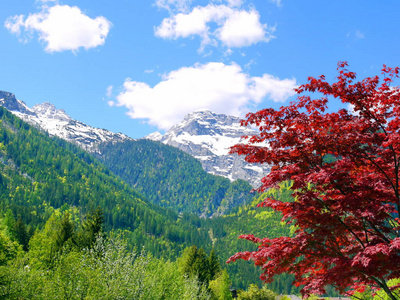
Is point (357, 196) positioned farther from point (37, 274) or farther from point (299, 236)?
point (37, 274)

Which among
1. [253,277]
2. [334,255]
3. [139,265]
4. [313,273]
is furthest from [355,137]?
[253,277]

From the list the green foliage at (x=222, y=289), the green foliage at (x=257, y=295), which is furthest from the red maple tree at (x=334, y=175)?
the green foliage at (x=257, y=295)

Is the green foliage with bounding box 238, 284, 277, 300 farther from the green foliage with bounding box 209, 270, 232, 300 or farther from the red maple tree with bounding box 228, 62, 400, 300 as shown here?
the red maple tree with bounding box 228, 62, 400, 300

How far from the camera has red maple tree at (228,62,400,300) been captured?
9.64 metres

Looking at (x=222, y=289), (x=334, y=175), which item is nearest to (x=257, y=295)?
(x=222, y=289)

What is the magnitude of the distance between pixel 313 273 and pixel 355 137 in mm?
5017

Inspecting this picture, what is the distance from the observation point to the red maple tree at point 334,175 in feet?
31.6

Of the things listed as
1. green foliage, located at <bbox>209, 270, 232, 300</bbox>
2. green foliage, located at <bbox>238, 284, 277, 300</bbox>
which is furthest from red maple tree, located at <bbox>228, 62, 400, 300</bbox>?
green foliage, located at <bbox>238, 284, 277, 300</bbox>

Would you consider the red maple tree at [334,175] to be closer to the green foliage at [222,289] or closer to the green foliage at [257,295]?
the green foliage at [222,289]

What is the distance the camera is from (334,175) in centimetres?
970

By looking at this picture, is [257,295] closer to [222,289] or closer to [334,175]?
[222,289]

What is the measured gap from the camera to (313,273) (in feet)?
38.0

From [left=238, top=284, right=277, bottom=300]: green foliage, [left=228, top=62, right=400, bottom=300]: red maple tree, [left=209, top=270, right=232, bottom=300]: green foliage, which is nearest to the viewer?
[left=228, top=62, right=400, bottom=300]: red maple tree

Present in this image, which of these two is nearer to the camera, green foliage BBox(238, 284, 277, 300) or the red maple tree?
the red maple tree
